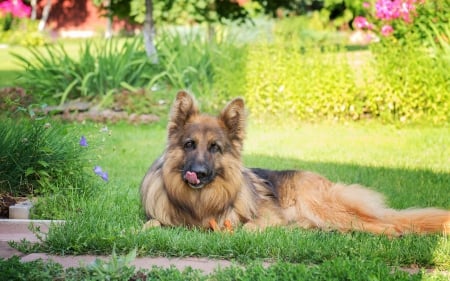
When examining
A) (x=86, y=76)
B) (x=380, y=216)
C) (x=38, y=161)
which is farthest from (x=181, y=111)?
(x=86, y=76)

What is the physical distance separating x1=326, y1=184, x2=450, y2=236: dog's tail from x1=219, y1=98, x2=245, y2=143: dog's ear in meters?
1.07

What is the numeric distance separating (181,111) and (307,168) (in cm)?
326

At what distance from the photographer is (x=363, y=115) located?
11.7 meters

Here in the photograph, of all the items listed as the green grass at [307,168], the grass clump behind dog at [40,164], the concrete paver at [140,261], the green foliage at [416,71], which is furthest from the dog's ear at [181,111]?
the green foliage at [416,71]

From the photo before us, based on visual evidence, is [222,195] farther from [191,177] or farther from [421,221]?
[421,221]

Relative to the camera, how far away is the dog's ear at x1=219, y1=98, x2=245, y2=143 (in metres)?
5.88

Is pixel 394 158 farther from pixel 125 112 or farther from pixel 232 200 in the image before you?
pixel 125 112

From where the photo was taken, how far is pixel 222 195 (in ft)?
19.1

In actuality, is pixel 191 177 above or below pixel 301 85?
below

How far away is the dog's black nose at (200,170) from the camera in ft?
18.1

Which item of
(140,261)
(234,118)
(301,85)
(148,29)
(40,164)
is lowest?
(140,261)

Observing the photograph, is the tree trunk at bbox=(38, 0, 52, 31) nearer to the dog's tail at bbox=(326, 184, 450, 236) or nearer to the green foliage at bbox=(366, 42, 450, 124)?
the green foliage at bbox=(366, 42, 450, 124)

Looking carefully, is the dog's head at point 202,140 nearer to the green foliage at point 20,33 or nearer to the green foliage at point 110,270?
the green foliage at point 110,270

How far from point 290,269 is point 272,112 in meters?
7.66
